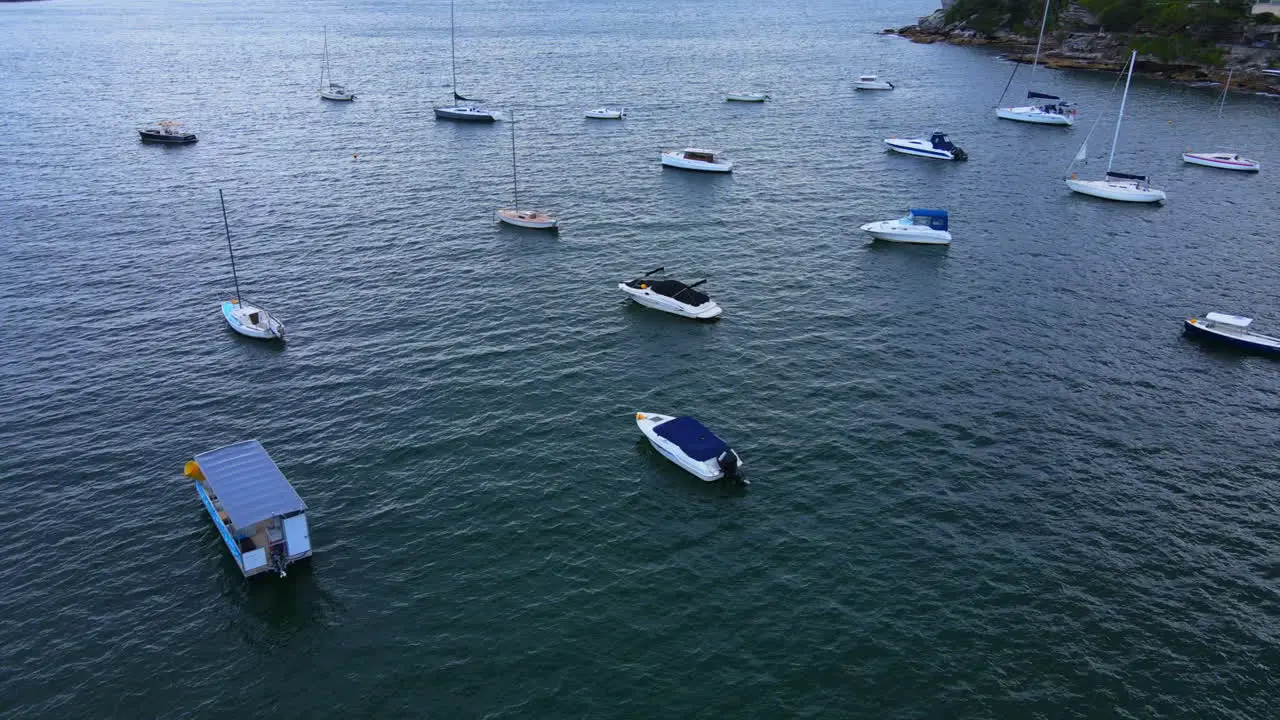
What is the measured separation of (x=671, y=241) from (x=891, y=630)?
56.8 metres

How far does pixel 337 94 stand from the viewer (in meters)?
165

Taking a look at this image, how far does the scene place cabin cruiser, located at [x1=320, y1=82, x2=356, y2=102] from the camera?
163250 mm

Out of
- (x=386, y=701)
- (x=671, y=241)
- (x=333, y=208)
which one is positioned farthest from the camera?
(x=333, y=208)

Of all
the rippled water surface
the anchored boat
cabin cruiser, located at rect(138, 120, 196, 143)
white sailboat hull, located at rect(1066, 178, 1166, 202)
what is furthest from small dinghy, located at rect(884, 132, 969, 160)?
cabin cruiser, located at rect(138, 120, 196, 143)

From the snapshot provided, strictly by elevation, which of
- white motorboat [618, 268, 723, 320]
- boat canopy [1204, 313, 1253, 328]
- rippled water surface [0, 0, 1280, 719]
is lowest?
rippled water surface [0, 0, 1280, 719]

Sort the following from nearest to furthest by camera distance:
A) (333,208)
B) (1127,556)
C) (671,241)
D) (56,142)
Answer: (1127,556) → (671,241) → (333,208) → (56,142)

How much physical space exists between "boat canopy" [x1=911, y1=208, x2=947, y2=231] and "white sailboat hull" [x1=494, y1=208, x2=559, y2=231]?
3988cm

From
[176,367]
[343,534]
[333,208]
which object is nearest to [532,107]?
[333,208]

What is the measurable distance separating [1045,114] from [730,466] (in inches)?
4802

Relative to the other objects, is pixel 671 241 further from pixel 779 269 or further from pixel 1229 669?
pixel 1229 669

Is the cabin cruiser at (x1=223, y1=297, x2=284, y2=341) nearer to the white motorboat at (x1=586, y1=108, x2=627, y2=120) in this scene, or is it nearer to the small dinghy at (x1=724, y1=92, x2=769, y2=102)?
the white motorboat at (x1=586, y1=108, x2=627, y2=120)

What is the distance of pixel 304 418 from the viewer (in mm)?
56875

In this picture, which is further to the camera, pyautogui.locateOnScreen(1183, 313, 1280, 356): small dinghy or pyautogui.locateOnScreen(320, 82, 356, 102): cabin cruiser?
pyautogui.locateOnScreen(320, 82, 356, 102): cabin cruiser

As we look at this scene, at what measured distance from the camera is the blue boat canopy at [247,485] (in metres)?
42.1
